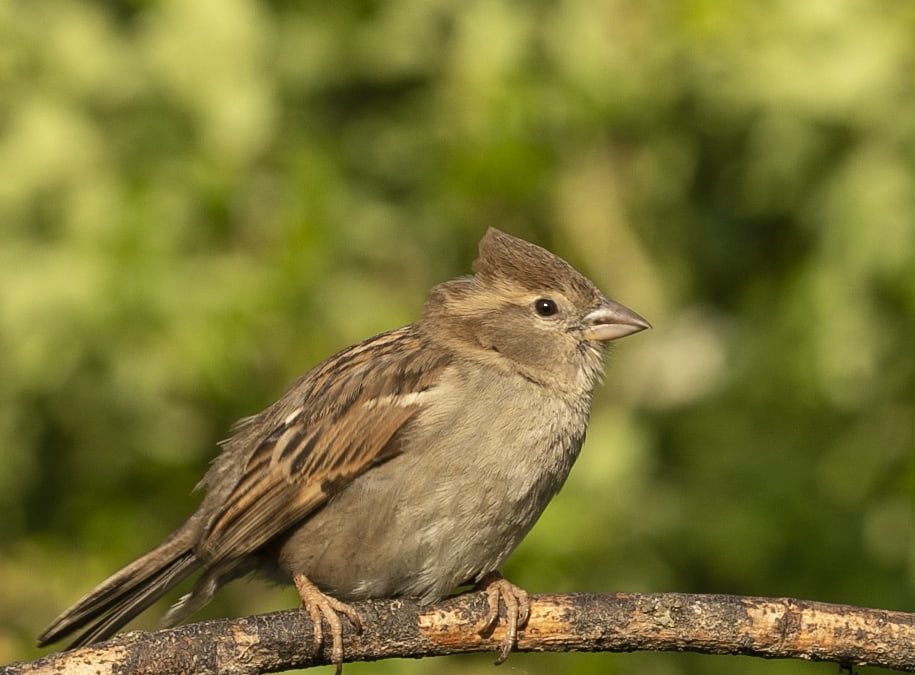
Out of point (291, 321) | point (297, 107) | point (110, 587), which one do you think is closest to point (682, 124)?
point (297, 107)

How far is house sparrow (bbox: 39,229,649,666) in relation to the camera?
446 cm

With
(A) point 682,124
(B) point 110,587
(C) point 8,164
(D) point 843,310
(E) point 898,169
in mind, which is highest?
(A) point 682,124

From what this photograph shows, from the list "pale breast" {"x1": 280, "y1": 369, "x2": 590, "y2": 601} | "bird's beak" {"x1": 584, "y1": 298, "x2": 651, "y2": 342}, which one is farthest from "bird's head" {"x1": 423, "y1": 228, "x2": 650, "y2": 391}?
"pale breast" {"x1": 280, "y1": 369, "x2": 590, "y2": 601}

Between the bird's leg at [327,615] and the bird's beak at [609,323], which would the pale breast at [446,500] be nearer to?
the bird's leg at [327,615]

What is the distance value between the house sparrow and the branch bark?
0.20m

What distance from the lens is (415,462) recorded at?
4.54 m

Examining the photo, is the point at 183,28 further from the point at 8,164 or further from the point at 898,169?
the point at 898,169

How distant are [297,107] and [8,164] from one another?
130 cm

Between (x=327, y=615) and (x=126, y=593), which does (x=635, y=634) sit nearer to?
(x=327, y=615)

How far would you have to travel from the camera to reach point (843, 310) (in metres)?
5.96

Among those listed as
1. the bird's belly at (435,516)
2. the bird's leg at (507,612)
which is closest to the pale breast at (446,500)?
the bird's belly at (435,516)

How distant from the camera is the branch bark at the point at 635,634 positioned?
375cm

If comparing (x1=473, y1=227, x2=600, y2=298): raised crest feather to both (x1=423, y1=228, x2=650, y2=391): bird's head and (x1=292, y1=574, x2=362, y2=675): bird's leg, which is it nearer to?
(x1=423, y1=228, x2=650, y2=391): bird's head

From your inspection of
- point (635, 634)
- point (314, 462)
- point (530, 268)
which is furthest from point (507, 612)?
point (530, 268)
